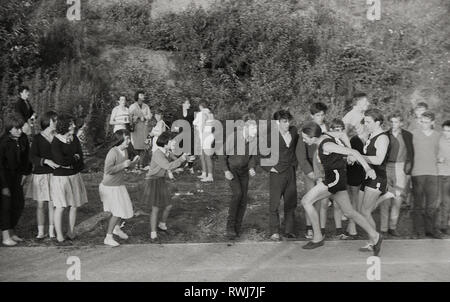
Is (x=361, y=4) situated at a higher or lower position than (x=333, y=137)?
higher

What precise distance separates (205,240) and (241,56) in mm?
8743

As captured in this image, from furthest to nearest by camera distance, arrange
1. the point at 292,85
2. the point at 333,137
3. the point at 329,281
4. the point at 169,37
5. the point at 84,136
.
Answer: the point at 169,37
the point at 292,85
the point at 84,136
the point at 333,137
the point at 329,281

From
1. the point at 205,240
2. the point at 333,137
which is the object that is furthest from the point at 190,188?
the point at 333,137

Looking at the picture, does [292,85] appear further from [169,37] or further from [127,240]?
[127,240]

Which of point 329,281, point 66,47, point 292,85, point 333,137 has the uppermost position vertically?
point 66,47

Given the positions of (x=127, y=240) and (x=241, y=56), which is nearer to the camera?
(x=127, y=240)

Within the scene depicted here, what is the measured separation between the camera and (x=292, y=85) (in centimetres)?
1547

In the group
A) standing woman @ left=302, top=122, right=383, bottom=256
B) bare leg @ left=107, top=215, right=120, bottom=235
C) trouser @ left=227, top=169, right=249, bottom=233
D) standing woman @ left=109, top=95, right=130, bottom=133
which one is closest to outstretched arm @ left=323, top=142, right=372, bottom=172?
standing woman @ left=302, top=122, right=383, bottom=256

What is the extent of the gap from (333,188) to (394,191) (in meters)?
1.54

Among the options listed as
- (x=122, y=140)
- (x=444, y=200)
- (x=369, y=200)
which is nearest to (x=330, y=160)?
(x=369, y=200)

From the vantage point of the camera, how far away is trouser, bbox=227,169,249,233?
8.14 metres

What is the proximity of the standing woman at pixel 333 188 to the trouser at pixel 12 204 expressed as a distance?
12.7ft

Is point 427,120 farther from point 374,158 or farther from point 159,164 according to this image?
point 159,164

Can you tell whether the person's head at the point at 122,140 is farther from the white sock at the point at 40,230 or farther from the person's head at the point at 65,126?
the white sock at the point at 40,230
